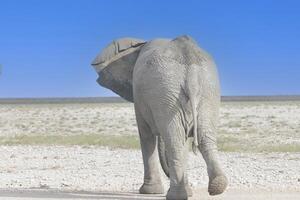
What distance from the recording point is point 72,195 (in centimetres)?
1238

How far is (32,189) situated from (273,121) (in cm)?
2984

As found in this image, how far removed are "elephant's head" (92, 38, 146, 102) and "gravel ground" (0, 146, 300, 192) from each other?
2.21 meters

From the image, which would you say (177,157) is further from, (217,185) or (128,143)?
(128,143)

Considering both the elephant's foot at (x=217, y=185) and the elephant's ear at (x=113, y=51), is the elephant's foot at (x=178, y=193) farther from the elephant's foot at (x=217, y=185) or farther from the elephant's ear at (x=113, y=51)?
the elephant's ear at (x=113, y=51)

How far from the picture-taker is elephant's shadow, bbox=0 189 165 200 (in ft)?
39.5

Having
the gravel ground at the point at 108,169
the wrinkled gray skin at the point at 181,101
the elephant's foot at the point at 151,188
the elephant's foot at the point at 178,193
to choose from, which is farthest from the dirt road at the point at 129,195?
the wrinkled gray skin at the point at 181,101

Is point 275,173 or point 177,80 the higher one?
point 177,80

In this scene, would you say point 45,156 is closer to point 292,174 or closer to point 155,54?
point 292,174

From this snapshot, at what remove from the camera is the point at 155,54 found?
35.9ft

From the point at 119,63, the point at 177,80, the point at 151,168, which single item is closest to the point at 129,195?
the point at 151,168

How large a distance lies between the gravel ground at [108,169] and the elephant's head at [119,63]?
87.1 inches

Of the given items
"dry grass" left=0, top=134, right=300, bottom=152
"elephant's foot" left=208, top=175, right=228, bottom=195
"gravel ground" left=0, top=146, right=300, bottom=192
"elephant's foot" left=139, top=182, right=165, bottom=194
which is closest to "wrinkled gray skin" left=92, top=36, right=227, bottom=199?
"elephant's foot" left=208, top=175, right=228, bottom=195

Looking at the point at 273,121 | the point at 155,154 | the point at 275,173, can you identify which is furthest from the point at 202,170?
the point at 273,121

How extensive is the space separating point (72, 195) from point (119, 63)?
263 cm
